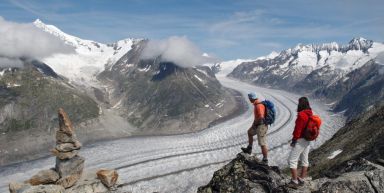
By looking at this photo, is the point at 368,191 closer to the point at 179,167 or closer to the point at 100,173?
the point at 100,173

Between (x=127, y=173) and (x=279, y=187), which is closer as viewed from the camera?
→ (x=279, y=187)

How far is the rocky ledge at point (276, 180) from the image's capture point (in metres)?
27.8

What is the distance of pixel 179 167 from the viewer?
19188 centimetres

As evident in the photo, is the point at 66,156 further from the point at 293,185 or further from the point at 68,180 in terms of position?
the point at 293,185

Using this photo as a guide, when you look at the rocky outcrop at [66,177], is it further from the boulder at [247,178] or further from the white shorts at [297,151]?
the white shorts at [297,151]

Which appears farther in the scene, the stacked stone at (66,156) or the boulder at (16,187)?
the stacked stone at (66,156)

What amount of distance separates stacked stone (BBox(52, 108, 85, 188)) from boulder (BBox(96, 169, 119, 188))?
247 cm

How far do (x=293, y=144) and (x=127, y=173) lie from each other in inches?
6473

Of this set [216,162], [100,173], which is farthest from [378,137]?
[216,162]

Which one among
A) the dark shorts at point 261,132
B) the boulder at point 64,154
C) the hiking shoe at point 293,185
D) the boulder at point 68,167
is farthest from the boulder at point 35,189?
the hiking shoe at point 293,185

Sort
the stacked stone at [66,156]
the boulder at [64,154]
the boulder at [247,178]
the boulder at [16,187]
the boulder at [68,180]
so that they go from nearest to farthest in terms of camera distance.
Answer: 1. the boulder at [247,178]
2. the boulder at [16,187]
3. the boulder at [68,180]
4. the stacked stone at [66,156]
5. the boulder at [64,154]

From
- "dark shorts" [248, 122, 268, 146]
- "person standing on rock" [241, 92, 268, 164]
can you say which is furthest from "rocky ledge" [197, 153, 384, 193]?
"dark shorts" [248, 122, 268, 146]

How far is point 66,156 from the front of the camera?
4597 centimetres

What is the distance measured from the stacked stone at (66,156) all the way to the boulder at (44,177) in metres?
0.54
